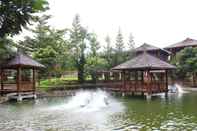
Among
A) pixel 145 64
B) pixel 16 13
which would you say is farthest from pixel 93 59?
pixel 16 13

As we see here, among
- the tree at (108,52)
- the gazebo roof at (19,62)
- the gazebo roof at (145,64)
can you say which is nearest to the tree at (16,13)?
the gazebo roof at (19,62)

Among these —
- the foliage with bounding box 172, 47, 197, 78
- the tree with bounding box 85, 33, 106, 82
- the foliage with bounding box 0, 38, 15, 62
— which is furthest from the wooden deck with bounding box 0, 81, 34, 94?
the foliage with bounding box 172, 47, 197, 78

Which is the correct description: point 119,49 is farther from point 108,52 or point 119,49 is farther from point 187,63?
point 187,63

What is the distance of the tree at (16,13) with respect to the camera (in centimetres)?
409

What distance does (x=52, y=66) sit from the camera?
35125mm

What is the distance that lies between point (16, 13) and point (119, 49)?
39592 mm

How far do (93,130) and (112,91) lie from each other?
18.9 meters

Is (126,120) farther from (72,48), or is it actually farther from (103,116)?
(72,48)

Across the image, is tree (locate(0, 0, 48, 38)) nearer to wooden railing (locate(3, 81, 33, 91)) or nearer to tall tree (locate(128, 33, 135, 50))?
wooden railing (locate(3, 81, 33, 91))

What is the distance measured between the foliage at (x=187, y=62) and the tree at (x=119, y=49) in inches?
281

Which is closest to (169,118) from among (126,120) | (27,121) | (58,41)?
(126,120)

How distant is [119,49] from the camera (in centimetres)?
4356

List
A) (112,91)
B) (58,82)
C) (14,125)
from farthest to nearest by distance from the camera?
(58,82) → (112,91) → (14,125)

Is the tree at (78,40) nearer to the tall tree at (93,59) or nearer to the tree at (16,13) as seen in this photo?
the tall tree at (93,59)
